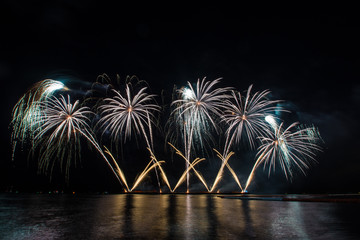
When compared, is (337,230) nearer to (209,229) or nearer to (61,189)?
(209,229)

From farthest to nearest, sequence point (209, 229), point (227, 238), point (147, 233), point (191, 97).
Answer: point (191, 97), point (209, 229), point (147, 233), point (227, 238)

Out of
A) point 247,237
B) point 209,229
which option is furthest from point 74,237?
point 247,237

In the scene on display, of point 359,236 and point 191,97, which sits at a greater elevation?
point 191,97

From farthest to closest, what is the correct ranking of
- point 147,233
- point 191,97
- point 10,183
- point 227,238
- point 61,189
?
1. point 10,183
2. point 61,189
3. point 191,97
4. point 147,233
5. point 227,238

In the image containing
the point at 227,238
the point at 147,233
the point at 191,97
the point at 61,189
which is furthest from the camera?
the point at 61,189

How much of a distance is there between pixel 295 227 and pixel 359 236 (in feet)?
8.66

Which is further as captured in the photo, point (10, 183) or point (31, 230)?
point (10, 183)

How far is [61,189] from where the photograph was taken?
5207 inches

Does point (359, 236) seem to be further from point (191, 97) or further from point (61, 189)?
point (61, 189)

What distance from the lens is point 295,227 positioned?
1159 centimetres

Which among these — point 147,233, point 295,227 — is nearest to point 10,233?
point 147,233

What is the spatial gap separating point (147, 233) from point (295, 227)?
7068mm

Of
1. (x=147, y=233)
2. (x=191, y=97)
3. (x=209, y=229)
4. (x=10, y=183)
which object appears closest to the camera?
(x=147, y=233)

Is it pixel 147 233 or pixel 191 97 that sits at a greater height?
pixel 191 97
